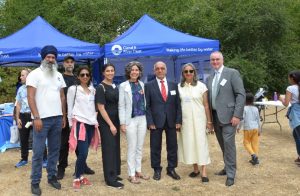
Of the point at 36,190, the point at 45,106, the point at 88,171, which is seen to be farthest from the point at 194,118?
the point at 36,190

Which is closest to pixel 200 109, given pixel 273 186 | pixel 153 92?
pixel 153 92

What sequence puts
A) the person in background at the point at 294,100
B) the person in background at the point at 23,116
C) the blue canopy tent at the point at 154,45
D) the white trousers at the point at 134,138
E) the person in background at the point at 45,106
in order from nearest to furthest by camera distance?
the person in background at the point at 45,106, the white trousers at the point at 134,138, the person in background at the point at 294,100, the person in background at the point at 23,116, the blue canopy tent at the point at 154,45

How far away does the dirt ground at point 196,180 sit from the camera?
5.16 metres

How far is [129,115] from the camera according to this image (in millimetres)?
5336

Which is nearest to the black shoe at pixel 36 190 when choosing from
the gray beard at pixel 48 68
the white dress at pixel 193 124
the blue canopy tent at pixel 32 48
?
the gray beard at pixel 48 68

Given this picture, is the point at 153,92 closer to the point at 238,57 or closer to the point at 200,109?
the point at 200,109

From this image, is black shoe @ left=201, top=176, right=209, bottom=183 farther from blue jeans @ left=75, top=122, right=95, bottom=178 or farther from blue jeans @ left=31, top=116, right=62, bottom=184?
blue jeans @ left=31, top=116, right=62, bottom=184

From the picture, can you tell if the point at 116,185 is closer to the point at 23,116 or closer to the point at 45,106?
the point at 45,106

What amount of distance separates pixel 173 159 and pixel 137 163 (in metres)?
0.53

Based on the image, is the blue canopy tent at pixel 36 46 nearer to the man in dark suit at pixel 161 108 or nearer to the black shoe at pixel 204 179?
the man in dark suit at pixel 161 108

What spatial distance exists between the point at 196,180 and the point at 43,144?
2212 mm

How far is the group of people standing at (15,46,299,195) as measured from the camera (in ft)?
16.3

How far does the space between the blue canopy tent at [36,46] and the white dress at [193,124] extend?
3864mm

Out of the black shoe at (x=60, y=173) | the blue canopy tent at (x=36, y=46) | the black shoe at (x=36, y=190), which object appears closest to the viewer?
the black shoe at (x=36, y=190)
